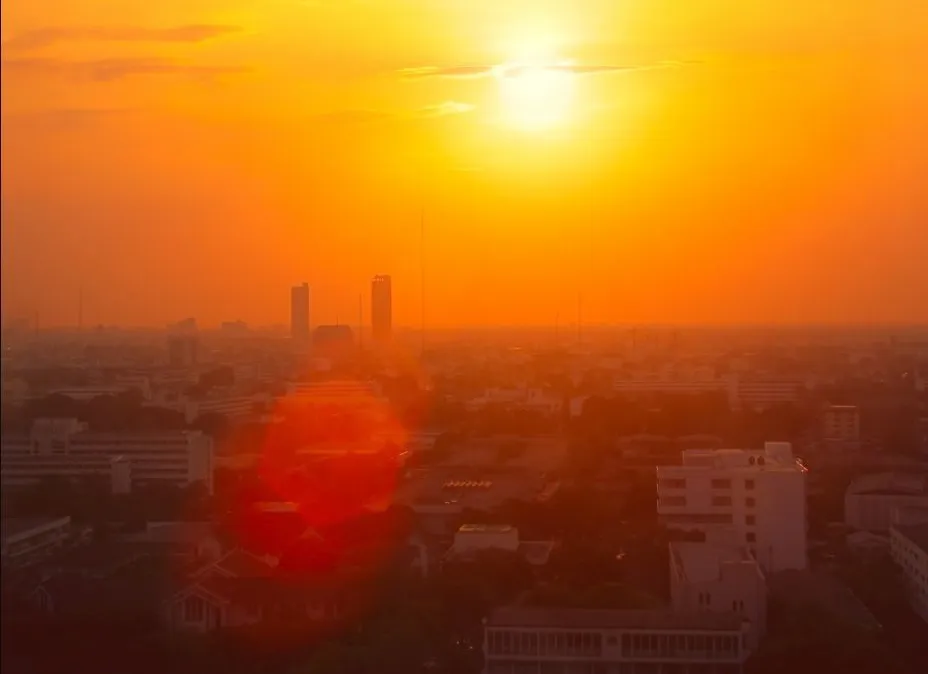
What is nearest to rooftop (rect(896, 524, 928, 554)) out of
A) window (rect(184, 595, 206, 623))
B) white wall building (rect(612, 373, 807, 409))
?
window (rect(184, 595, 206, 623))

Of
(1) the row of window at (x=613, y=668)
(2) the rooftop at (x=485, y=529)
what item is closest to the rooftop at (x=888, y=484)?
(2) the rooftop at (x=485, y=529)

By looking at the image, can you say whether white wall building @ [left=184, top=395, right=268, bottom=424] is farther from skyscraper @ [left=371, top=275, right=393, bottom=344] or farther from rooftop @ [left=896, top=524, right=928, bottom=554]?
rooftop @ [left=896, top=524, right=928, bottom=554]

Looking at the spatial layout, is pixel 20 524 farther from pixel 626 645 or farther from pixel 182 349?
pixel 182 349

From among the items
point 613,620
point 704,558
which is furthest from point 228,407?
point 613,620

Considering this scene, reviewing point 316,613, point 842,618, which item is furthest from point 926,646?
point 316,613

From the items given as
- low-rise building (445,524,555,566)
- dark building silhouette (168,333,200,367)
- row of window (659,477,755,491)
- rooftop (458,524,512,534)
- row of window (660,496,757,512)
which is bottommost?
low-rise building (445,524,555,566)

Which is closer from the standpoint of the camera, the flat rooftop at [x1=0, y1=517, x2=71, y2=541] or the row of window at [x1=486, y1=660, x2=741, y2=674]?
the row of window at [x1=486, y1=660, x2=741, y2=674]
